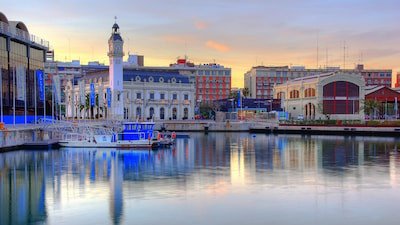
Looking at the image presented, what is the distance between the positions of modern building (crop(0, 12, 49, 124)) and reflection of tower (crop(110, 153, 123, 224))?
26.6 m

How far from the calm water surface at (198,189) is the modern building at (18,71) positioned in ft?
52.2

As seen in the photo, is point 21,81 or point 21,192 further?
point 21,81

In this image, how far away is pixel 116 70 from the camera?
416ft

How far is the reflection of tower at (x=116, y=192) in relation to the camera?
3266cm

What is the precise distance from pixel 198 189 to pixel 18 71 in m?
43.9

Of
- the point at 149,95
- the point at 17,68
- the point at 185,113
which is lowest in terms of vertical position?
the point at 185,113

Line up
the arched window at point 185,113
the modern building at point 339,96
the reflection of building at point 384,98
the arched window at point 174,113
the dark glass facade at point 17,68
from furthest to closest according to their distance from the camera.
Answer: the reflection of building at point 384,98
the arched window at point 185,113
the arched window at point 174,113
the modern building at point 339,96
the dark glass facade at point 17,68

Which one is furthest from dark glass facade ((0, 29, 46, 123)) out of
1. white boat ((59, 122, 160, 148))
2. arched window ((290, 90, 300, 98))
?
arched window ((290, 90, 300, 98))

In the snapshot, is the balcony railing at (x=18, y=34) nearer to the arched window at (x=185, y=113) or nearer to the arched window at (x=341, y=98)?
the arched window at (x=185, y=113)

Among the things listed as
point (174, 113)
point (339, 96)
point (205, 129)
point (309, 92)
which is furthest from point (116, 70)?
point (339, 96)

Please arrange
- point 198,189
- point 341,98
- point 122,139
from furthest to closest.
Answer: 1. point 341,98
2. point 122,139
3. point 198,189

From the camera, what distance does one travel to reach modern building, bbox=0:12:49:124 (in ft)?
268

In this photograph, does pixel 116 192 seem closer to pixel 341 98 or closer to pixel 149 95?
pixel 149 95

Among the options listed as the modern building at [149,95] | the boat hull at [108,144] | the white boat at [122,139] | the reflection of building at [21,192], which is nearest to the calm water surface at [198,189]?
the reflection of building at [21,192]
